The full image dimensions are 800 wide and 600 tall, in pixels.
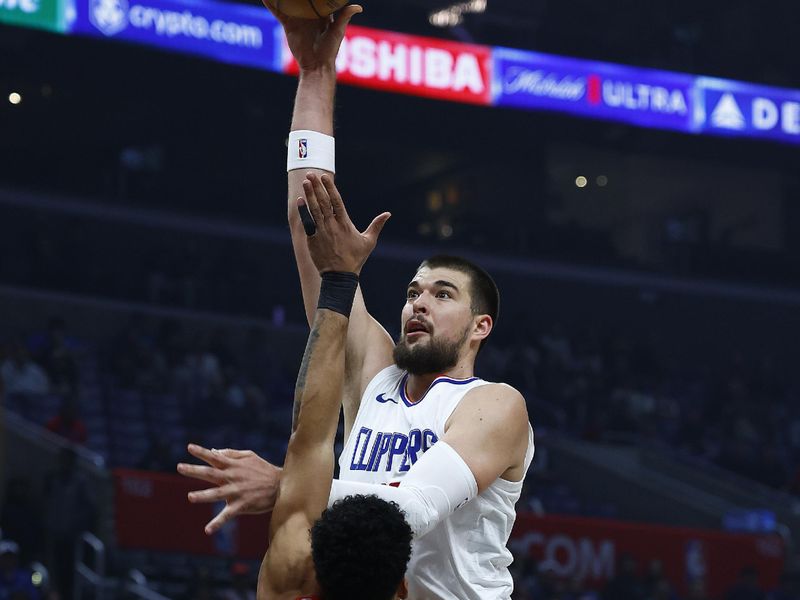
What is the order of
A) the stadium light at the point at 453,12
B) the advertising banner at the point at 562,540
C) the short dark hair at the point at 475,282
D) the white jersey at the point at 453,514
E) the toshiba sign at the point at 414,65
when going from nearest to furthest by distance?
the white jersey at the point at 453,514, the short dark hair at the point at 475,282, the advertising banner at the point at 562,540, the toshiba sign at the point at 414,65, the stadium light at the point at 453,12

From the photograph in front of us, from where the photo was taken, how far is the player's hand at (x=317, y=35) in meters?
4.83

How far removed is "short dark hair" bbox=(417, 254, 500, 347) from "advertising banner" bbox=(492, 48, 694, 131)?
61.6ft

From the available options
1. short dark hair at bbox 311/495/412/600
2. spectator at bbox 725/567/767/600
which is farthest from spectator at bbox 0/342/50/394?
short dark hair at bbox 311/495/412/600

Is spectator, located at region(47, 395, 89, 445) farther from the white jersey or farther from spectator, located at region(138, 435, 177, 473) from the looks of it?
the white jersey

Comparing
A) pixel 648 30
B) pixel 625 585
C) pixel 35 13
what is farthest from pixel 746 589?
pixel 648 30

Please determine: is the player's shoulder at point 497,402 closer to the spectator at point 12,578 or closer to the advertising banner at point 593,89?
the spectator at point 12,578

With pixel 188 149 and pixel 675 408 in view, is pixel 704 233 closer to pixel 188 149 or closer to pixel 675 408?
pixel 675 408

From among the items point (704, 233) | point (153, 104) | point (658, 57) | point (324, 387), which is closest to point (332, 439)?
point (324, 387)

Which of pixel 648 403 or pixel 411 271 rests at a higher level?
pixel 411 271

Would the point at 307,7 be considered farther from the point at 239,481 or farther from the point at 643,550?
the point at 643,550

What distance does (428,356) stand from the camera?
4586 millimetres

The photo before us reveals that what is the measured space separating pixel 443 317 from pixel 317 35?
113 centimetres

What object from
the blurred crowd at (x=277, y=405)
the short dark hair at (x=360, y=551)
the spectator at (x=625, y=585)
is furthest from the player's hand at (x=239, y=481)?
the spectator at (x=625, y=585)

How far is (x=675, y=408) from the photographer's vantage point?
2414 cm
